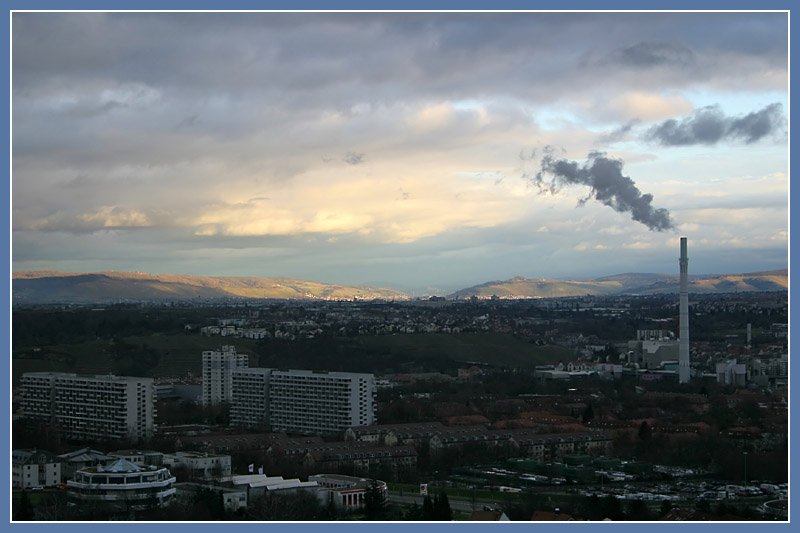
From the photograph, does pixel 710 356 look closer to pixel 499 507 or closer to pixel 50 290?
pixel 499 507

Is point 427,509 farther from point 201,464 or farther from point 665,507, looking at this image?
point 201,464

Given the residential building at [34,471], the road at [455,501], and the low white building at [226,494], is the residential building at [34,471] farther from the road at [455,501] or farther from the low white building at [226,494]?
the road at [455,501]

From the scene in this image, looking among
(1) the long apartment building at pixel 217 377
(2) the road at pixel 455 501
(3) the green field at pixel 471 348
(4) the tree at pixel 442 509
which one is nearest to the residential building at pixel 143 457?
(2) the road at pixel 455 501

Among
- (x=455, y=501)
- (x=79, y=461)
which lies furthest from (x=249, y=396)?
(x=455, y=501)

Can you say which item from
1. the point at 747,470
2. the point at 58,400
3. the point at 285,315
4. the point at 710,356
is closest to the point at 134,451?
the point at 58,400

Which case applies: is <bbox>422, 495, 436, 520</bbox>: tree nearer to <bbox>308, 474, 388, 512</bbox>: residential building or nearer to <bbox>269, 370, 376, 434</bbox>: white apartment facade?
<bbox>308, 474, 388, 512</bbox>: residential building
